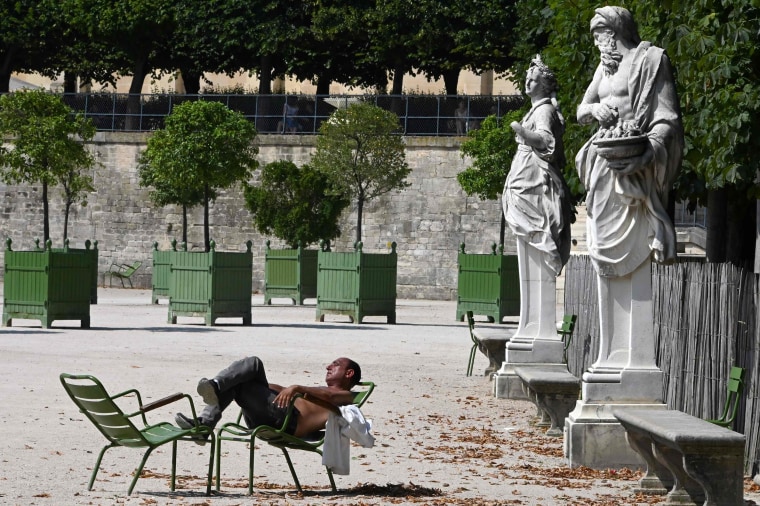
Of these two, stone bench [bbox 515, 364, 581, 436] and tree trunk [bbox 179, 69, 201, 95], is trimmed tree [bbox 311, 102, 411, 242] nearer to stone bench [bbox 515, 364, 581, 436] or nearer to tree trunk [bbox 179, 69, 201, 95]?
tree trunk [bbox 179, 69, 201, 95]

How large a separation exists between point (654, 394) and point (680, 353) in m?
1.83

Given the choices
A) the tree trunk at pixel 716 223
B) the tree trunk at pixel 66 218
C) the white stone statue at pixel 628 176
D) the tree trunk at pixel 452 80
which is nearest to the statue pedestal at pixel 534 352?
the white stone statue at pixel 628 176

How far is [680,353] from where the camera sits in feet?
35.8

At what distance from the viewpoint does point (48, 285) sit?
22.0m

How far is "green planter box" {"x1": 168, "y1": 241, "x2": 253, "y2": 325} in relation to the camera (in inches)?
939

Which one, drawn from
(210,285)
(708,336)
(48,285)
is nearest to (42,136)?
(210,285)

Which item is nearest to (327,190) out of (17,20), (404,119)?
(404,119)

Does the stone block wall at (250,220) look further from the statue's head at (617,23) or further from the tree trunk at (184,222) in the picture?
the statue's head at (617,23)

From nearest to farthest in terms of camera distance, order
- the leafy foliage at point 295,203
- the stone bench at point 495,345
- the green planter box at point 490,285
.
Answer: the stone bench at point 495,345, the green planter box at point 490,285, the leafy foliage at point 295,203

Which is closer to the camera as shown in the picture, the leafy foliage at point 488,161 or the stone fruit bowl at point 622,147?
the stone fruit bowl at point 622,147

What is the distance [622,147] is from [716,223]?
12.5 meters

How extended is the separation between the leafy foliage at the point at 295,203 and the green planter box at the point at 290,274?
677 centimetres

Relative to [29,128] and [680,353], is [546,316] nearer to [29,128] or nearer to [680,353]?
[680,353]

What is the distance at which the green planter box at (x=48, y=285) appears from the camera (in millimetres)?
22031
